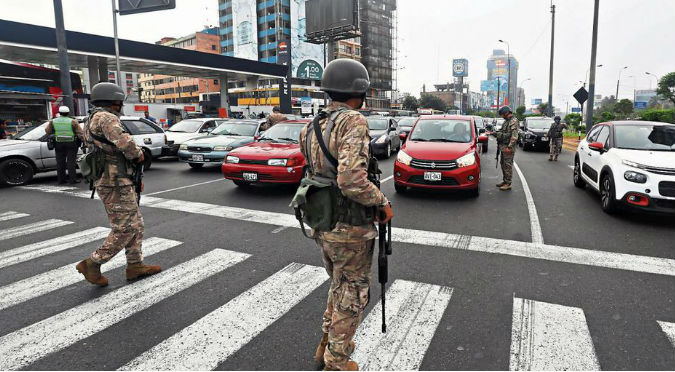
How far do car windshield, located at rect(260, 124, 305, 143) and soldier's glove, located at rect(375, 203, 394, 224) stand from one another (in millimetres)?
7396

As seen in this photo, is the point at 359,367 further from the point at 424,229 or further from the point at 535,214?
the point at 535,214

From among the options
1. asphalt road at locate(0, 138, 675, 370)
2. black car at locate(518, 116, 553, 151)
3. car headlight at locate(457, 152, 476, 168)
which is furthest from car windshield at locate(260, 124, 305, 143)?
black car at locate(518, 116, 553, 151)

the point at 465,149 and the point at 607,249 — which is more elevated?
the point at 465,149

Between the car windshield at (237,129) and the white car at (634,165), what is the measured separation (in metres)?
9.14

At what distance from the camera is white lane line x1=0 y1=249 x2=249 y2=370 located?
9.53 ft

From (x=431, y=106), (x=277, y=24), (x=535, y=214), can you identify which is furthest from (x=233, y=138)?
(x=431, y=106)

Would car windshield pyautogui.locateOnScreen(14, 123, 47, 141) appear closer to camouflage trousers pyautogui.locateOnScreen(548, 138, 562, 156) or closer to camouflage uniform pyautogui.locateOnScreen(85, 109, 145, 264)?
camouflage uniform pyautogui.locateOnScreen(85, 109, 145, 264)

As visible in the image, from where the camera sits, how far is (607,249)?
516 cm

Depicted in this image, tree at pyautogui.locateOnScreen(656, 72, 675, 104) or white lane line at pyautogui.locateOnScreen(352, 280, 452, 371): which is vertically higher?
tree at pyautogui.locateOnScreen(656, 72, 675, 104)

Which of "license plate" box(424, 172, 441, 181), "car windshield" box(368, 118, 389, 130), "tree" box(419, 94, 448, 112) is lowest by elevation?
"license plate" box(424, 172, 441, 181)

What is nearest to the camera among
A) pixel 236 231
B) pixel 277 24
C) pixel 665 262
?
pixel 665 262

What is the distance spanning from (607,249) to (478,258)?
5.73 feet

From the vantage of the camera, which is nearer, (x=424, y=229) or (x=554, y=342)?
(x=554, y=342)

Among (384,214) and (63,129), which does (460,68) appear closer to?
(63,129)
